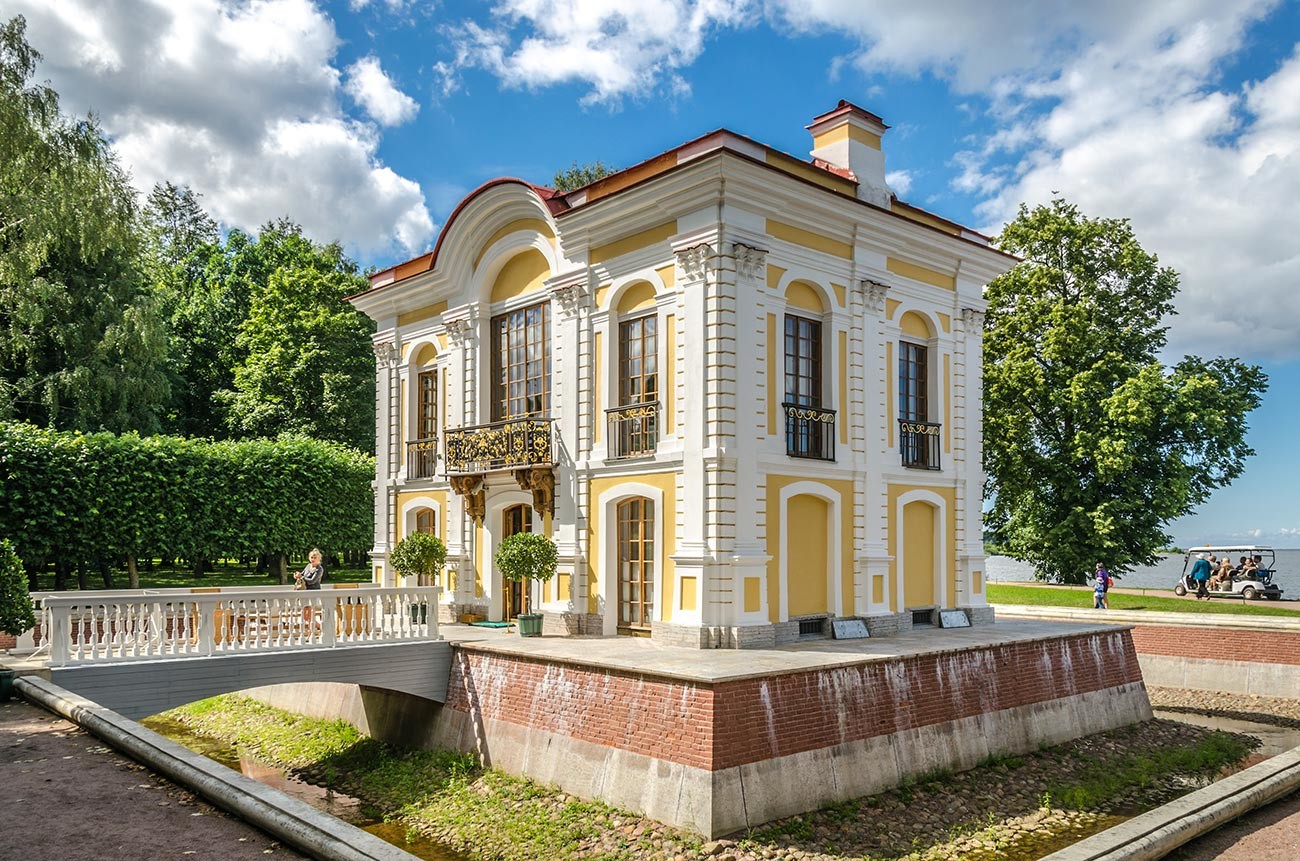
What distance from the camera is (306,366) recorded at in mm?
36406

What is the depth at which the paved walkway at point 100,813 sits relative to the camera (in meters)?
7.30

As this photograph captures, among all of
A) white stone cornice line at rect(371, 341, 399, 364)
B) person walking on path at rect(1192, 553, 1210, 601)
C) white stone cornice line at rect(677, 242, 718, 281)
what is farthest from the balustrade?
person walking on path at rect(1192, 553, 1210, 601)

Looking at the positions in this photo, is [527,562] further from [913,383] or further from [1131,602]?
[1131,602]

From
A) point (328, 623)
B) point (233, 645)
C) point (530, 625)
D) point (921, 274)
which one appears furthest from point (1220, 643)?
point (233, 645)

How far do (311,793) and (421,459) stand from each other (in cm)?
843

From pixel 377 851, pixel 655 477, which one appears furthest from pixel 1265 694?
pixel 377 851

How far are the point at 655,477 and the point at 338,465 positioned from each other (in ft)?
52.5

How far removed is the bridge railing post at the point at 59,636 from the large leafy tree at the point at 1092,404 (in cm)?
2622

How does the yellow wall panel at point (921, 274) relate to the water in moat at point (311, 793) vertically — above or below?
above

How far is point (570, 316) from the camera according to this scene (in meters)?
18.2

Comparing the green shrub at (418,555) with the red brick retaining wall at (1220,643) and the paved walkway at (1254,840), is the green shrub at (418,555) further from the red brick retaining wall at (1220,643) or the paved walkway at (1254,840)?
the red brick retaining wall at (1220,643)

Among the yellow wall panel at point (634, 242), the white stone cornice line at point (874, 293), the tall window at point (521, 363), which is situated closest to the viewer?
the yellow wall panel at point (634, 242)

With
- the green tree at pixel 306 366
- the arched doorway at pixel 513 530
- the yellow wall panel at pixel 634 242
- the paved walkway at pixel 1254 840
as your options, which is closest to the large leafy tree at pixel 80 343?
the green tree at pixel 306 366

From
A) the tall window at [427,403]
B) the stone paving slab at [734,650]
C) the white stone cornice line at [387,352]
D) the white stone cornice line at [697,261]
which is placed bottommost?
the stone paving slab at [734,650]
